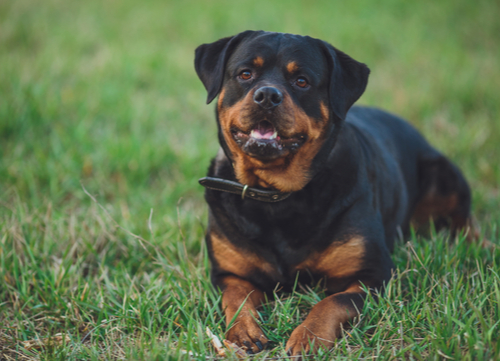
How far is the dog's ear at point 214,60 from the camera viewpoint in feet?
8.00

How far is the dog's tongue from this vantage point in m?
2.20

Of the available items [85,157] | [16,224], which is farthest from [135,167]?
[16,224]

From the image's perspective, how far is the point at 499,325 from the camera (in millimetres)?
1850

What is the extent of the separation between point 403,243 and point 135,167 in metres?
2.24

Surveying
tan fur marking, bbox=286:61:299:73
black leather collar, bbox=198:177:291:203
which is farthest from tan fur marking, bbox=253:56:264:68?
black leather collar, bbox=198:177:291:203

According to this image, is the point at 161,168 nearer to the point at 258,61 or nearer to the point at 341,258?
the point at 258,61

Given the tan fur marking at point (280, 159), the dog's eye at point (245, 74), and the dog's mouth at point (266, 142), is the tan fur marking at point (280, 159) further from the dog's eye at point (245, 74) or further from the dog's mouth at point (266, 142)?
the dog's eye at point (245, 74)

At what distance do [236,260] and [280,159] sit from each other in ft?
1.87

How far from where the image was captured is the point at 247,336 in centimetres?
198

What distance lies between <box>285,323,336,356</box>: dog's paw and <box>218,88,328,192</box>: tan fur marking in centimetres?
71

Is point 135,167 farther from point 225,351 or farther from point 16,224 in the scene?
point 225,351

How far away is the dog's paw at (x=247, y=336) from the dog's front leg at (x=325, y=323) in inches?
5.3

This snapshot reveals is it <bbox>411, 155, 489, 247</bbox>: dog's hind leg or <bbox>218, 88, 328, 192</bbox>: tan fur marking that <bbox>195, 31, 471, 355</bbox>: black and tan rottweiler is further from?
<bbox>411, 155, 489, 247</bbox>: dog's hind leg

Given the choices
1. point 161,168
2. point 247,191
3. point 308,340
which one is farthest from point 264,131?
point 161,168
